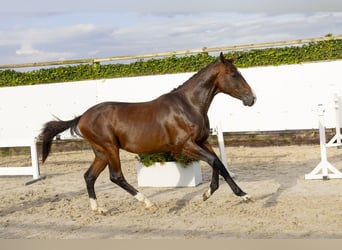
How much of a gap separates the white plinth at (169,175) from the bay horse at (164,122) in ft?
4.69

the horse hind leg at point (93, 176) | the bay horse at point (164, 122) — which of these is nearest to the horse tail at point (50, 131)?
the bay horse at point (164, 122)

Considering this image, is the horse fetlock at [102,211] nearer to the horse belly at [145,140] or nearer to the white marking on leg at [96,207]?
the white marking on leg at [96,207]

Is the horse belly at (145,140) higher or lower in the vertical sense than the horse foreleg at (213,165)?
higher

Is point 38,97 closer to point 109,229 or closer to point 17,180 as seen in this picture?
point 17,180

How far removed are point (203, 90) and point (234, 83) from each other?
0.41m

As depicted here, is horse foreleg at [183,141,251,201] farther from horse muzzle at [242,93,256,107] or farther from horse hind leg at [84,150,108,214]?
horse hind leg at [84,150,108,214]

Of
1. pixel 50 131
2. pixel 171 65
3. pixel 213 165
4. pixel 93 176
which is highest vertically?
pixel 171 65

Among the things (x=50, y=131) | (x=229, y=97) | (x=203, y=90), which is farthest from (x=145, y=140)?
(x=229, y=97)

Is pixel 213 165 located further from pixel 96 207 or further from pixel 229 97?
pixel 229 97

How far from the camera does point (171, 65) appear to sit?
43.5ft

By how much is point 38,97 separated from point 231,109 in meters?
6.05

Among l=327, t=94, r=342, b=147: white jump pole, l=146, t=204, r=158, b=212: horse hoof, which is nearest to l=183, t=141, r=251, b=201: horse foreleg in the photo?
l=146, t=204, r=158, b=212: horse hoof

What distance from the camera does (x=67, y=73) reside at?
14297mm

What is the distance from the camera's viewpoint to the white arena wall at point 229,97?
38.8 feet
